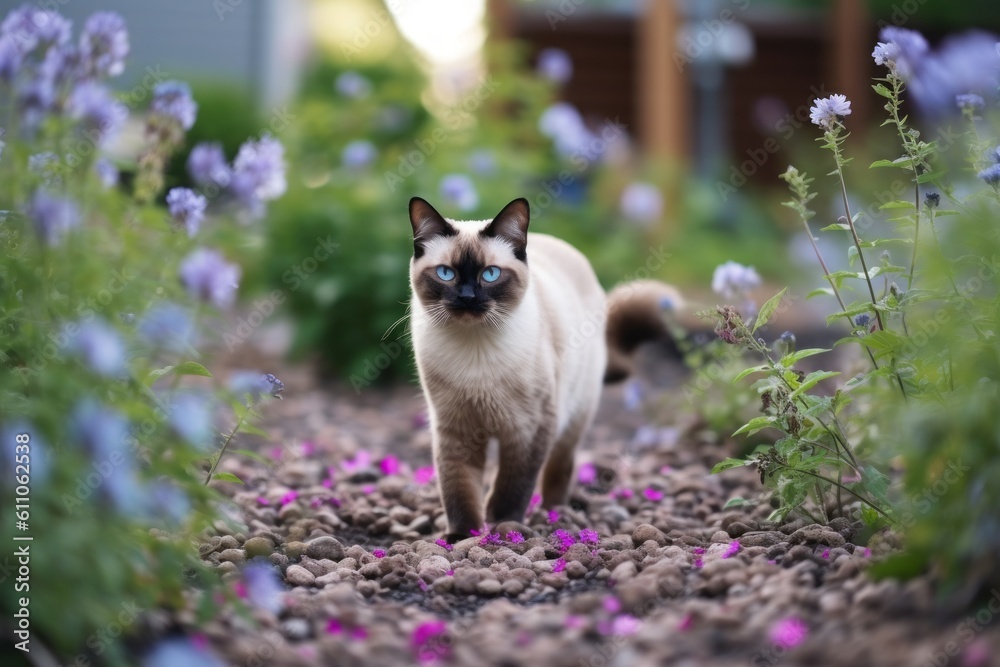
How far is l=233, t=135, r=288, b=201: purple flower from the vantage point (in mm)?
2781

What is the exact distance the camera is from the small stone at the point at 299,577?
8.11 feet

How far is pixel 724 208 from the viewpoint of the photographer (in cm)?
984

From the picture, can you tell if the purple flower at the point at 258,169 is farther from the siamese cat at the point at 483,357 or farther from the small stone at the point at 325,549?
the small stone at the point at 325,549

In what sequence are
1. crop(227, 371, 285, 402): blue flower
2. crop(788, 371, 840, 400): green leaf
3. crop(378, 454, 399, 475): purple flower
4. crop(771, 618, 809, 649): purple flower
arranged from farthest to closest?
crop(378, 454, 399, 475): purple flower
crop(788, 371, 840, 400): green leaf
crop(227, 371, 285, 402): blue flower
crop(771, 618, 809, 649): purple flower

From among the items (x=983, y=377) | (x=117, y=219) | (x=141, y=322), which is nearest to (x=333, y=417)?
(x=117, y=219)

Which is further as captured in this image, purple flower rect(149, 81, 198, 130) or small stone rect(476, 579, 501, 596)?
purple flower rect(149, 81, 198, 130)

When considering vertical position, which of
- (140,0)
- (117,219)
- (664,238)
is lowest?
(117,219)

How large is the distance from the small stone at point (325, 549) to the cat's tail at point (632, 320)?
1.54 metres

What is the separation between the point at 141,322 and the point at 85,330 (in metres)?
0.37

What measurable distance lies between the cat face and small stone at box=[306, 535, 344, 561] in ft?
2.47

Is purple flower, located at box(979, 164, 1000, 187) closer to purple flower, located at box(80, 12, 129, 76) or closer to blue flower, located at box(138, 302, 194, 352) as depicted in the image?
blue flower, located at box(138, 302, 194, 352)

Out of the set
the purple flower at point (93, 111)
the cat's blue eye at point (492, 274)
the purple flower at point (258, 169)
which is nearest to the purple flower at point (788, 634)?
the cat's blue eye at point (492, 274)

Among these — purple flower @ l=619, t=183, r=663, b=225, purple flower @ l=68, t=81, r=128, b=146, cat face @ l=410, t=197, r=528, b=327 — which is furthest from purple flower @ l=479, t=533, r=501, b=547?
purple flower @ l=619, t=183, r=663, b=225

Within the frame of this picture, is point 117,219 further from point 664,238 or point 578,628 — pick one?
point 664,238
